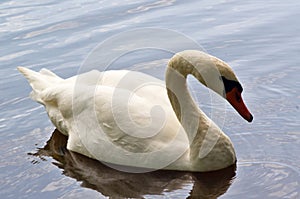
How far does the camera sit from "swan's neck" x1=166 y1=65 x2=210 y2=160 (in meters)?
5.44

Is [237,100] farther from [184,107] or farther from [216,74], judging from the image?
[184,107]

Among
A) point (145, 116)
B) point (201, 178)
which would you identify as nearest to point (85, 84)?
point (145, 116)

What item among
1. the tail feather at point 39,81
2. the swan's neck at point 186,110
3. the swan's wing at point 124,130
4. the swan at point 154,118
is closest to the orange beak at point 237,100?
the swan at point 154,118

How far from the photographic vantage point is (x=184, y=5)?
412 inches

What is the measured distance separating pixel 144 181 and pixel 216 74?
1.07m

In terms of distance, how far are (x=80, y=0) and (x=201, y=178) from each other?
6.69 metres

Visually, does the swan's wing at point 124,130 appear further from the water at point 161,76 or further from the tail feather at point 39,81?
the tail feather at point 39,81

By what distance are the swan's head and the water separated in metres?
0.60

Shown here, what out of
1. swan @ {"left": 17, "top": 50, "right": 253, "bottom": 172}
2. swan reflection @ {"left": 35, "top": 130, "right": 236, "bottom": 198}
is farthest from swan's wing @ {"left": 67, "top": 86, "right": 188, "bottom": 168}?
swan reflection @ {"left": 35, "top": 130, "right": 236, "bottom": 198}

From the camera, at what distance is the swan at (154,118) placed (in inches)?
204

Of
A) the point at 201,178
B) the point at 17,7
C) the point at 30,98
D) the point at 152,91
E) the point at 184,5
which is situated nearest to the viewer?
the point at 201,178

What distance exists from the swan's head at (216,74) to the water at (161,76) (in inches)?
23.5

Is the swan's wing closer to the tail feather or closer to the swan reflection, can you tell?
the swan reflection

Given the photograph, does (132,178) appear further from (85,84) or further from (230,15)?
(230,15)
